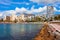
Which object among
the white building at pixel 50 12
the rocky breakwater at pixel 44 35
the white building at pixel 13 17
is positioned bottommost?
the rocky breakwater at pixel 44 35

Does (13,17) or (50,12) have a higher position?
(50,12)

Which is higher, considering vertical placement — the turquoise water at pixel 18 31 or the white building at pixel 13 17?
the white building at pixel 13 17

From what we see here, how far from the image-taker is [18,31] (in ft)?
12.8

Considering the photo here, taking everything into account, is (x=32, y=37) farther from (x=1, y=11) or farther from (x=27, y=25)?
(x=1, y=11)

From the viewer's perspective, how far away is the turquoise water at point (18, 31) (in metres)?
3.84

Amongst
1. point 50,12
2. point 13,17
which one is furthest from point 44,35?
point 13,17

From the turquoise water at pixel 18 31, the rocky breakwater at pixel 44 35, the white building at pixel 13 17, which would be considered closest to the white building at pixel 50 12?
the rocky breakwater at pixel 44 35

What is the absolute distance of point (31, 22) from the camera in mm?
3871

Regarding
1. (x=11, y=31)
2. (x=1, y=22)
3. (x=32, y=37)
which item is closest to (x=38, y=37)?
(x=32, y=37)

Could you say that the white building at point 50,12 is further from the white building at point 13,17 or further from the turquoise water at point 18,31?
the white building at point 13,17

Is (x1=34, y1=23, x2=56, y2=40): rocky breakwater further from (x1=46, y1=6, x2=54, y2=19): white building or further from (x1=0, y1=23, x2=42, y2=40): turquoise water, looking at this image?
(x1=46, y1=6, x2=54, y2=19): white building

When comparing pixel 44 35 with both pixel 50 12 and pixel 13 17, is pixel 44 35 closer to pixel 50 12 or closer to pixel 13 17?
pixel 50 12

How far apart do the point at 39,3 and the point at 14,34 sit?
1035mm

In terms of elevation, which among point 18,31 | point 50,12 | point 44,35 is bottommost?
point 44,35
